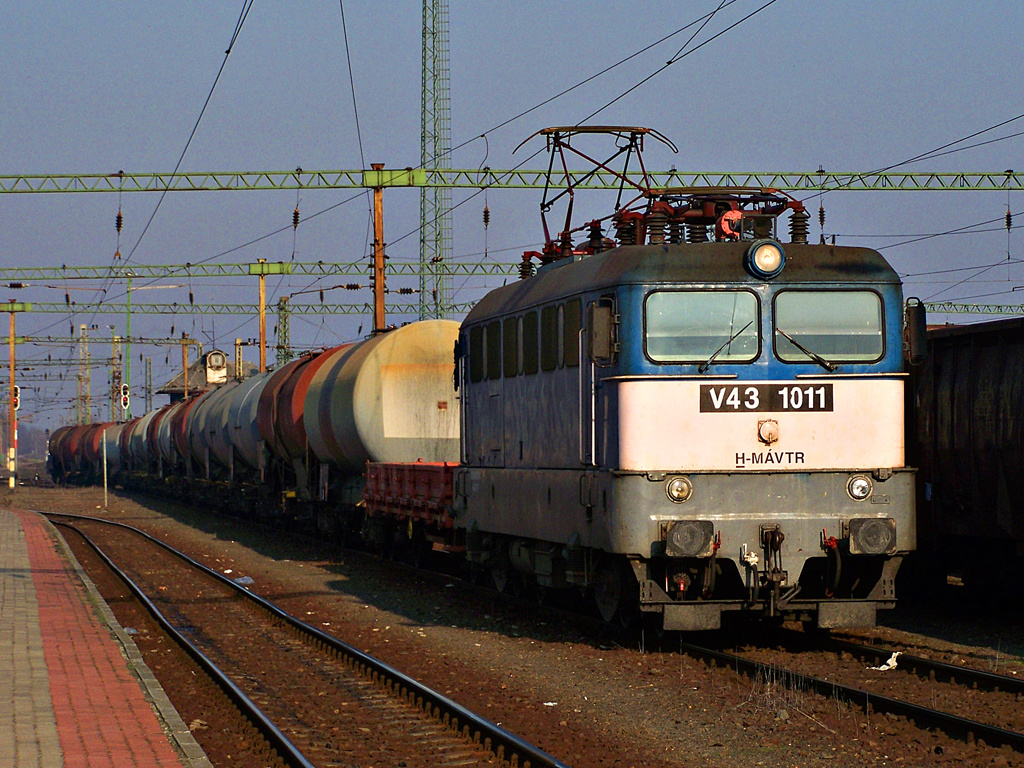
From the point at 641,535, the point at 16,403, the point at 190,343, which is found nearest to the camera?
the point at 641,535

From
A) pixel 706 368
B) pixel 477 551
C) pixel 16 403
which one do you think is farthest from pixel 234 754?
pixel 16 403

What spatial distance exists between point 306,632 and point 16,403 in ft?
127

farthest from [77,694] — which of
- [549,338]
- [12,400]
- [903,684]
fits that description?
[12,400]

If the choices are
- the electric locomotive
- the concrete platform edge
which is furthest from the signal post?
the electric locomotive

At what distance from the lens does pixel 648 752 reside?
8266mm

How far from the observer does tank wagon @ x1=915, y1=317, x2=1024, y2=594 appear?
13000 mm

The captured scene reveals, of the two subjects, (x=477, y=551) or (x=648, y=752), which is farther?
(x=477, y=551)

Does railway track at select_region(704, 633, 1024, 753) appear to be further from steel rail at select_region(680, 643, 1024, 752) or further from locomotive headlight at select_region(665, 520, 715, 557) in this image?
locomotive headlight at select_region(665, 520, 715, 557)

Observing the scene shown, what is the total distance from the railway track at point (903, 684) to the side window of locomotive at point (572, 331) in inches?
110

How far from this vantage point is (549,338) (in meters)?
12.8

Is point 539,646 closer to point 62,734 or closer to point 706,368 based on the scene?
point 706,368

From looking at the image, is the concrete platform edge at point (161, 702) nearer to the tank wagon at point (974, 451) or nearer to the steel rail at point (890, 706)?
the steel rail at point (890, 706)

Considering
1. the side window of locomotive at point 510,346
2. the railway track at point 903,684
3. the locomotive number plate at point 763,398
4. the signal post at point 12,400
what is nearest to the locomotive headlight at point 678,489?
the locomotive number plate at point 763,398

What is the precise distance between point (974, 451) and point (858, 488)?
2962 mm
